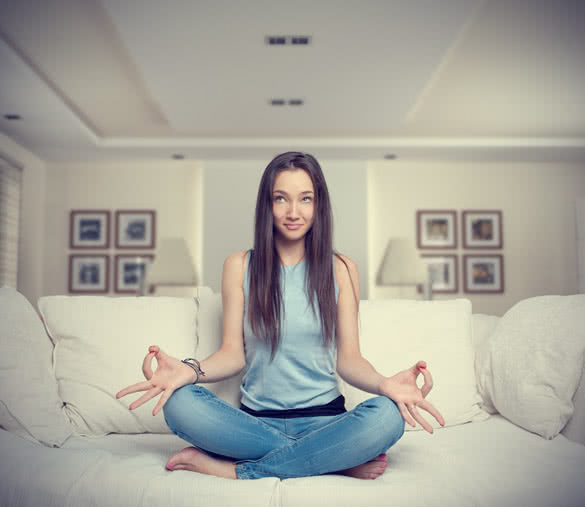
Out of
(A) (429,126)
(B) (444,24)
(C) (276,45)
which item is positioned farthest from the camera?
(A) (429,126)

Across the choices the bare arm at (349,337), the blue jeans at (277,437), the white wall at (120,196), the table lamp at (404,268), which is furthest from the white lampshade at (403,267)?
the blue jeans at (277,437)

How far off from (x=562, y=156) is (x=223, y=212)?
3749mm

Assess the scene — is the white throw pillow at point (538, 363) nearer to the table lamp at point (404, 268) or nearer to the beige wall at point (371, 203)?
the table lamp at point (404, 268)

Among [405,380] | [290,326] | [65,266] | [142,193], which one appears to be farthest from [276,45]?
[65,266]

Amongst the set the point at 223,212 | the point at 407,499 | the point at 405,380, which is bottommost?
the point at 407,499

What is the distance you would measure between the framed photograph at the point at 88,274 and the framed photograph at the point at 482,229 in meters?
4.05

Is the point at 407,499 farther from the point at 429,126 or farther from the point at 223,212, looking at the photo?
the point at 223,212

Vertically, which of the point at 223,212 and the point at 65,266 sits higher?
the point at 223,212

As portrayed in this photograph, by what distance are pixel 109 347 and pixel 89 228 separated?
4.90 metres

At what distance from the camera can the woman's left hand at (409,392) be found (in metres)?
1.21

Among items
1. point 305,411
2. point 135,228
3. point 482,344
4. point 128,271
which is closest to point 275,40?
point 482,344

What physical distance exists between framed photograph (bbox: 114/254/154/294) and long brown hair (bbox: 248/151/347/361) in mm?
4873

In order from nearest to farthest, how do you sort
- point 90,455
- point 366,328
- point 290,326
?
point 90,455
point 290,326
point 366,328

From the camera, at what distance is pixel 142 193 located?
6344mm
